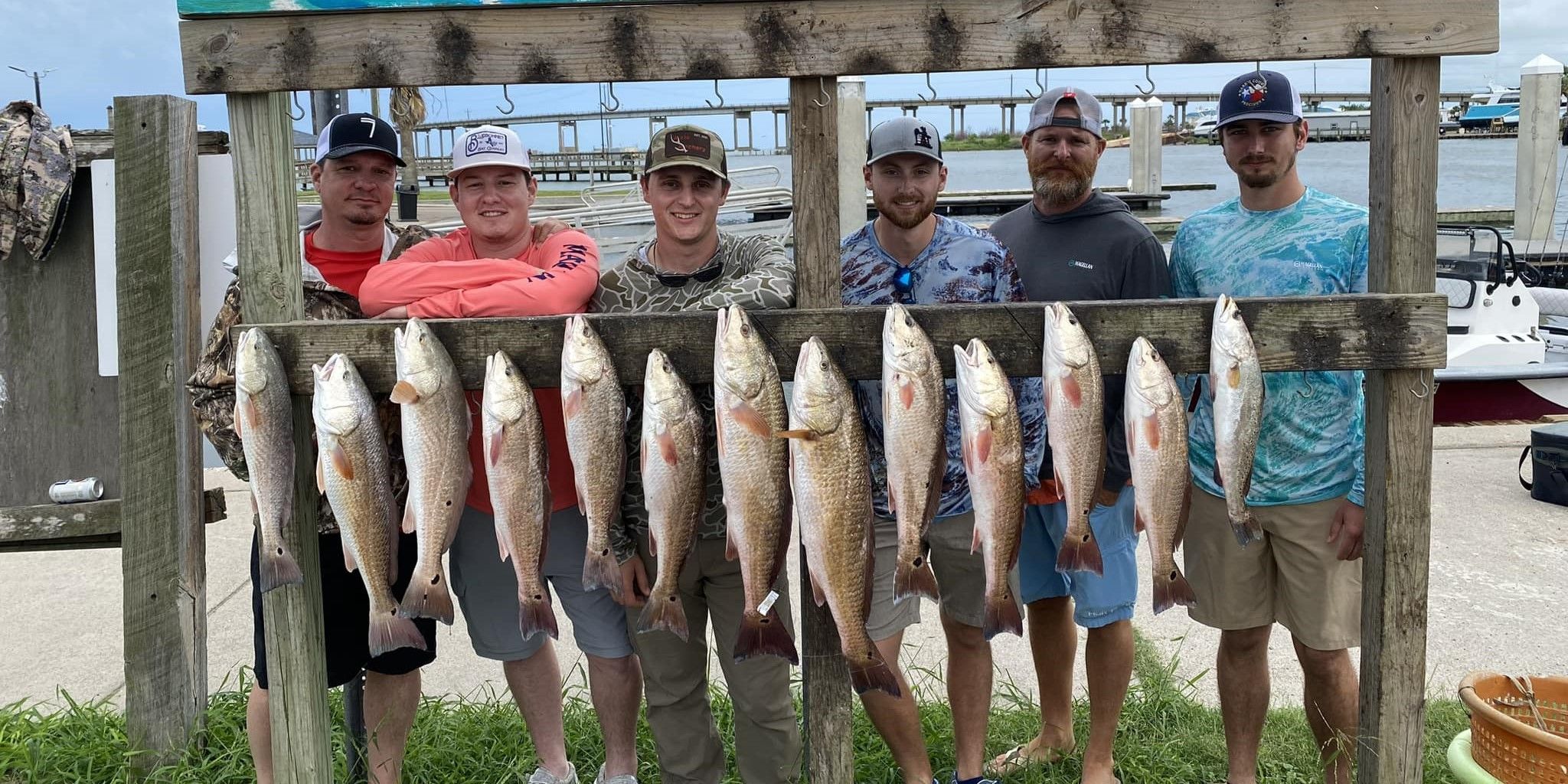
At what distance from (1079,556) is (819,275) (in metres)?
0.87

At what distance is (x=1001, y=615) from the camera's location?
8.57 ft

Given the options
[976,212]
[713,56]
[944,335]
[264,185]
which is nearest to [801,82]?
[713,56]

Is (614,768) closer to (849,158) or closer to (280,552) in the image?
(280,552)

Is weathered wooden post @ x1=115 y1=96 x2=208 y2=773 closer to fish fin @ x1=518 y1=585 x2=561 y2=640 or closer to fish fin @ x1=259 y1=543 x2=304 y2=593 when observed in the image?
fish fin @ x1=259 y1=543 x2=304 y2=593

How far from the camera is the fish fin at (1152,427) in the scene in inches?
103

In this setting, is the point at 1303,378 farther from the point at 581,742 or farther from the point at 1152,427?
the point at 581,742

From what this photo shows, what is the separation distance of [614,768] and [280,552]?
134 centimetres

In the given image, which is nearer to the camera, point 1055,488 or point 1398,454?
point 1398,454

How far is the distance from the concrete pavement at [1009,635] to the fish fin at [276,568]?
72.4 inches

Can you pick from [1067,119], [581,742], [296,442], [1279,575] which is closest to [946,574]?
[1279,575]

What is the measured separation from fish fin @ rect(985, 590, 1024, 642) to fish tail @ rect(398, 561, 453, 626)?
3.96 ft

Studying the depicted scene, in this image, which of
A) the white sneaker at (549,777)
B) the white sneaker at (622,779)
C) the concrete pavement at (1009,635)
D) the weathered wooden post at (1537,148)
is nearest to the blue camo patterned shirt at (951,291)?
the concrete pavement at (1009,635)

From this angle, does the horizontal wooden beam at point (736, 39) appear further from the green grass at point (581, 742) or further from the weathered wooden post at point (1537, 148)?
the weathered wooden post at point (1537, 148)

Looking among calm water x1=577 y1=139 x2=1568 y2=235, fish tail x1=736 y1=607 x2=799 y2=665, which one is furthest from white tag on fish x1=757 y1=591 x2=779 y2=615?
calm water x1=577 y1=139 x2=1568 y2=235
